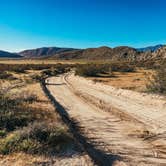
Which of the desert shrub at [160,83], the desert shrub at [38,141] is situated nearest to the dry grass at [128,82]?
the desert shrub at [160,83]

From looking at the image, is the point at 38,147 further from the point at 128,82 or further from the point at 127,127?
the point at 128,82

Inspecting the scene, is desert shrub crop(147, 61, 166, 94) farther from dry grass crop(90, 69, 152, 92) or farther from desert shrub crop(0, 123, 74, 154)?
desert shrub crop(0, 123, 74, 154)

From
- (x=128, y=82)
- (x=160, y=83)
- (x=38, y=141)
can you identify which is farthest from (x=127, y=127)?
(x=128, y=82)

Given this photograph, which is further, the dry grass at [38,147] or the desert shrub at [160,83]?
the desert shrub at [160,83]

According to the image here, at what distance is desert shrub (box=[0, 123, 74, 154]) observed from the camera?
8.09 metres

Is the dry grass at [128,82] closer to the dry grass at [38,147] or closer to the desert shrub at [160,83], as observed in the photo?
the desert shrub at [160,83]

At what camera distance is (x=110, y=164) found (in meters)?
7.55

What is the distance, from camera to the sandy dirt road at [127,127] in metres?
8.39

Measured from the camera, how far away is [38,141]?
8.47m

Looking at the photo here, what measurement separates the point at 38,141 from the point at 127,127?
15.2 feet

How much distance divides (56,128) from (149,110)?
792 cm

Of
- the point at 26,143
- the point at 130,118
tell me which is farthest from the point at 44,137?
the point at 130,118

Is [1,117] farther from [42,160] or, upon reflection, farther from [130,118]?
[130,118]

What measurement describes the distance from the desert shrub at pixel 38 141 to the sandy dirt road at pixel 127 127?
3.84ft
